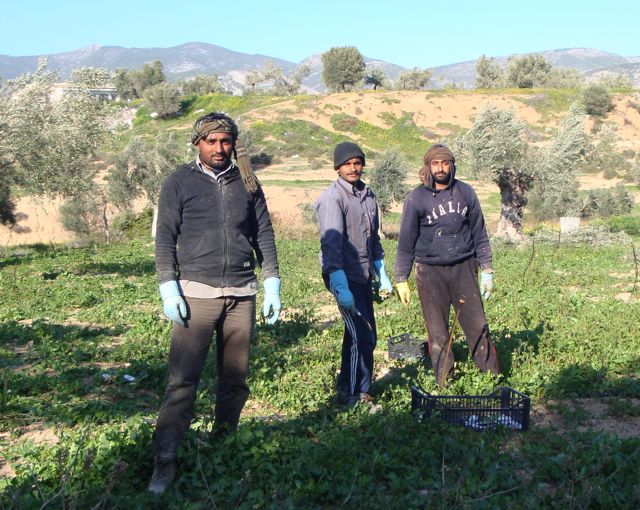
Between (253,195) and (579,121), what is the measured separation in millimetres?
17768

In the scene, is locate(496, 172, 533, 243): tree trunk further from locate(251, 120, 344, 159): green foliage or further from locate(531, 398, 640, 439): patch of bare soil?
locate(251, 120, 344, 159): green foliage

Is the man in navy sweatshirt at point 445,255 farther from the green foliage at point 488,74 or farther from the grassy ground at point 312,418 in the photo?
the green foliage at point 488,74

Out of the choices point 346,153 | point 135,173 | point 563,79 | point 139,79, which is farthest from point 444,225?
point 139,79

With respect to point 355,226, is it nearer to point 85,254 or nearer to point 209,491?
point 209,491

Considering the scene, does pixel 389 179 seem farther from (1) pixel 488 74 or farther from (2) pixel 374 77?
(2) pixel 374 77

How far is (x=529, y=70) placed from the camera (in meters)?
69.2

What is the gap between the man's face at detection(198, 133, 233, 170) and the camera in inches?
151

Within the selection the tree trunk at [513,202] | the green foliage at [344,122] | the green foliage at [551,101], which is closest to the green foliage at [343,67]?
the green foliage at [344,122]

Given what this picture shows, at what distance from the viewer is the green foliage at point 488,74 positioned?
73.6 meters

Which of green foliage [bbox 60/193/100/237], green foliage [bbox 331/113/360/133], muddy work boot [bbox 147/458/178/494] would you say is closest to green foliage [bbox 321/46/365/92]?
green foliage [bbox 331/113/360/133]

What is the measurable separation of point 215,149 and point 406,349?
11.2ft

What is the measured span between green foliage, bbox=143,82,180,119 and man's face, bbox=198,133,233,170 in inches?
2176

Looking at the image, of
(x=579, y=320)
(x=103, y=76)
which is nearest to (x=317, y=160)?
(x=103, y=76)

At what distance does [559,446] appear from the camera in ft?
13.9
